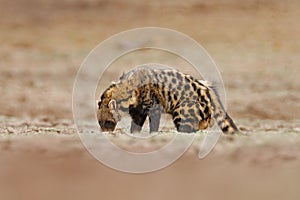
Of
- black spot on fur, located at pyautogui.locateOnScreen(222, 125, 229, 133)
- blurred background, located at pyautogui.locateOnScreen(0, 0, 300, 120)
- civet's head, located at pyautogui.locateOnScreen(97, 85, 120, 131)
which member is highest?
blurred background, located at pyautogui.locateOnScreen(0, 0, 300, 120)

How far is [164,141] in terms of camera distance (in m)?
11.4

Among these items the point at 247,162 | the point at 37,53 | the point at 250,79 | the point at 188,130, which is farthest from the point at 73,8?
the point at 247,162

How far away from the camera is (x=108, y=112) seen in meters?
12.8

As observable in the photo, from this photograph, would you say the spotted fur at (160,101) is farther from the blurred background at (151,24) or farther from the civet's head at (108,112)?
the blurred background at (151,24)

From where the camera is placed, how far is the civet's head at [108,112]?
12656 mm

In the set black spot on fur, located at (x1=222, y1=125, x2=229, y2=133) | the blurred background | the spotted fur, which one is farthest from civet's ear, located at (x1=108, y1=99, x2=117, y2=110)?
the blurred background

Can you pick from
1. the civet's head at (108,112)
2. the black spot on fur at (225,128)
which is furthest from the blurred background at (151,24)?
the civet's head at (108,112)

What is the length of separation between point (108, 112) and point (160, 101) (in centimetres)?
88

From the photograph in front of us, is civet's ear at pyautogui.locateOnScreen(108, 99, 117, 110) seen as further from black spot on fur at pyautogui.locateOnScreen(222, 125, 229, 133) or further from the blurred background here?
the blurred background

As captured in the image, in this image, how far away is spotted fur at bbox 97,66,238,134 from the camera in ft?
41.3

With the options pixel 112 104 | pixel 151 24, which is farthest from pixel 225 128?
pixel 151 24

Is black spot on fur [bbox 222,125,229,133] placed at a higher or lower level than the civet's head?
lower

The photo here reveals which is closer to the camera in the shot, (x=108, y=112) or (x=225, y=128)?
(x=108, y=112)

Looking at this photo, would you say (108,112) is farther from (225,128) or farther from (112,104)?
(225,128)
